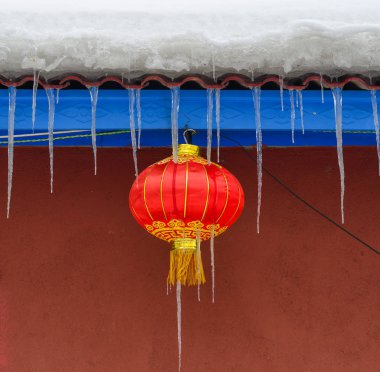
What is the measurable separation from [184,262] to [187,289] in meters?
0.71

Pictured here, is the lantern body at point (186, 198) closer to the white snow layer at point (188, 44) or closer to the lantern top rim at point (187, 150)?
the lantern top rim at point (187, 150)

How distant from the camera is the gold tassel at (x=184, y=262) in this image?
3.07m

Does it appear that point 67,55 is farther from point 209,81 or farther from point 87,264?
point 87,264

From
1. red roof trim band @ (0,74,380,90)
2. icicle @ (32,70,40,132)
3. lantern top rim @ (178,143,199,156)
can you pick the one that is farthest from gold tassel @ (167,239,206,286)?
icicle @ (32,70,40,132)

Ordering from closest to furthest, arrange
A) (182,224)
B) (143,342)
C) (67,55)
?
1. (67,55)
2. (182,224)
3. (143,342)

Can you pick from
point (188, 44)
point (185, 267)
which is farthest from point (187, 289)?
point (188, 44)

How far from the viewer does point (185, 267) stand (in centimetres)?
308

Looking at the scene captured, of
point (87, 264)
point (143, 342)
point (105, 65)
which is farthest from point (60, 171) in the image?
point (105, 65)

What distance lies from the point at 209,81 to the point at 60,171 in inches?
58.1

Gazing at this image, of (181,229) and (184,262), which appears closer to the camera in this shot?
(181,229)

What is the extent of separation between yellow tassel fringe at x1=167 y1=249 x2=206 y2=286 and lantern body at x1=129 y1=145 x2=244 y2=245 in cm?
10

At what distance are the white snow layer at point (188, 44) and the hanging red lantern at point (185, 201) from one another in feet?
1.54

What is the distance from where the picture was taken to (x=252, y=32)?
263cm

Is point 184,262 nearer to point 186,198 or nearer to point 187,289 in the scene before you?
point 186,198
